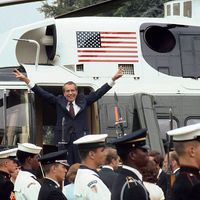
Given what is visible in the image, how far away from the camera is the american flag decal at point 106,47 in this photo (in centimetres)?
1311

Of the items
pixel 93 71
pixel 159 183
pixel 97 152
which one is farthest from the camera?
pixel 93 71

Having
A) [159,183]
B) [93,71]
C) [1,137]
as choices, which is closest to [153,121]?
[93,71]

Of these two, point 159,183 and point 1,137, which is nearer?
point 159,183

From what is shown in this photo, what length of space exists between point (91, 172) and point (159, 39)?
6.25m

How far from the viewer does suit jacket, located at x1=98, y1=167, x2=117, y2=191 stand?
28.6 ft

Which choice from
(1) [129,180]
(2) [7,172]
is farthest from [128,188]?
(2) [7,172]

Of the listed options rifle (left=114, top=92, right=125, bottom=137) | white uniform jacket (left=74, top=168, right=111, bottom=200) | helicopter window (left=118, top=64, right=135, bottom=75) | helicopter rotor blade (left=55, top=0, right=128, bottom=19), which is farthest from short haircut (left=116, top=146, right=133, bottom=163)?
helicopter window (left=118, top=64, right=135, bottom=75)

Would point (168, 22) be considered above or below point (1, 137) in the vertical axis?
above

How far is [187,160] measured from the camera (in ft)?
18.9

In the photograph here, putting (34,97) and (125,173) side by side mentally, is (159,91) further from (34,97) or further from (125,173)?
(125,173)

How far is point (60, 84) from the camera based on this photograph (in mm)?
12641

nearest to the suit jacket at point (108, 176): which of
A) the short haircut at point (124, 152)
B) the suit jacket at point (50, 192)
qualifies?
the suit jacket at point (50, 192)

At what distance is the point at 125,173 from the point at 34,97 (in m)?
5.78

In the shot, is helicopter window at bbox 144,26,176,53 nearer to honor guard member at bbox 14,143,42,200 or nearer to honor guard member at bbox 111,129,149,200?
honor guard member at bbox 14,143,42,200
